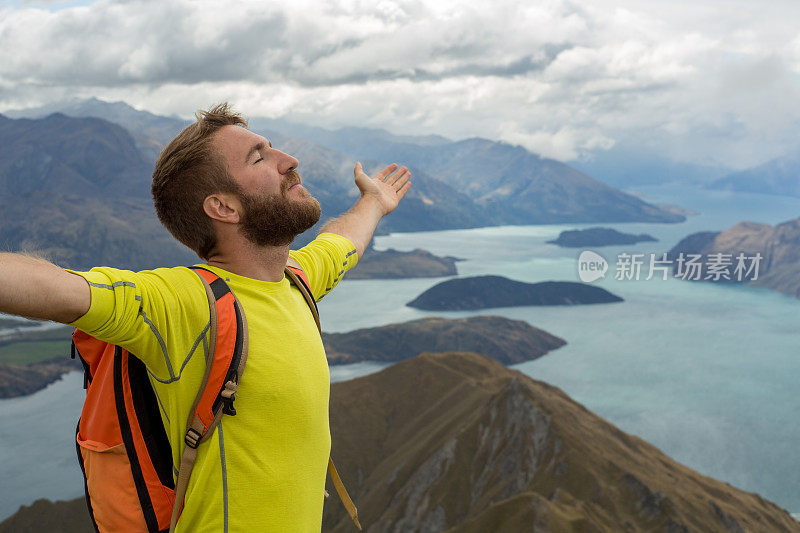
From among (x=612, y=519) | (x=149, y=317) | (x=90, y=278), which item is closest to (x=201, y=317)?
(x=149, y=317)

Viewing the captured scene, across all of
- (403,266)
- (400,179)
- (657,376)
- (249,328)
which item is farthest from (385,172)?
(403,266)

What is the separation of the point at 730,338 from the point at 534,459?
83.3 meters

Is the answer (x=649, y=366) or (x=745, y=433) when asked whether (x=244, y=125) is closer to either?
(x=745, y=433)

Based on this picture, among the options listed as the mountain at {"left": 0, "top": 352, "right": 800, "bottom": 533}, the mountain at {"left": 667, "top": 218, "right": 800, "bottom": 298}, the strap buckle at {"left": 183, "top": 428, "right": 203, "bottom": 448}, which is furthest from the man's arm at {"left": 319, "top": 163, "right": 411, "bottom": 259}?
the mountain at {"left": 667, "top": 218, "right": 800, "bottom": 298}

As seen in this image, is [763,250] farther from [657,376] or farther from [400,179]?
[400,179]

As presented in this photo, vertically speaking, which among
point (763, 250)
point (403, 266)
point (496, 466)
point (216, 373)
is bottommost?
point (496, 466)

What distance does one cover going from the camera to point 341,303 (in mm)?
125688

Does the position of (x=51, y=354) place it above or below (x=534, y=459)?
below

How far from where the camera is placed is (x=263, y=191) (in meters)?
1.90

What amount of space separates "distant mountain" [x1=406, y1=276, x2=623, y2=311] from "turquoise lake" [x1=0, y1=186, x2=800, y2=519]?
3135 mm

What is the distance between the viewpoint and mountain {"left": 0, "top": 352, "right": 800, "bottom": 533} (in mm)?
24422

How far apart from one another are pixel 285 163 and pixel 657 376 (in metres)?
89.4

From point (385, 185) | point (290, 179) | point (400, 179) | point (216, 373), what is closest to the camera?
point (216, 373)

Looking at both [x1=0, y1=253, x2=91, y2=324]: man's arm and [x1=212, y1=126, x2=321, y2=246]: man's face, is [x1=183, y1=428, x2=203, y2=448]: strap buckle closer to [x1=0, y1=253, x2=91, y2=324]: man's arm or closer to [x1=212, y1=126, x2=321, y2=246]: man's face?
[x1=0, y1=253, x2=91, y2=324]: man's arm
